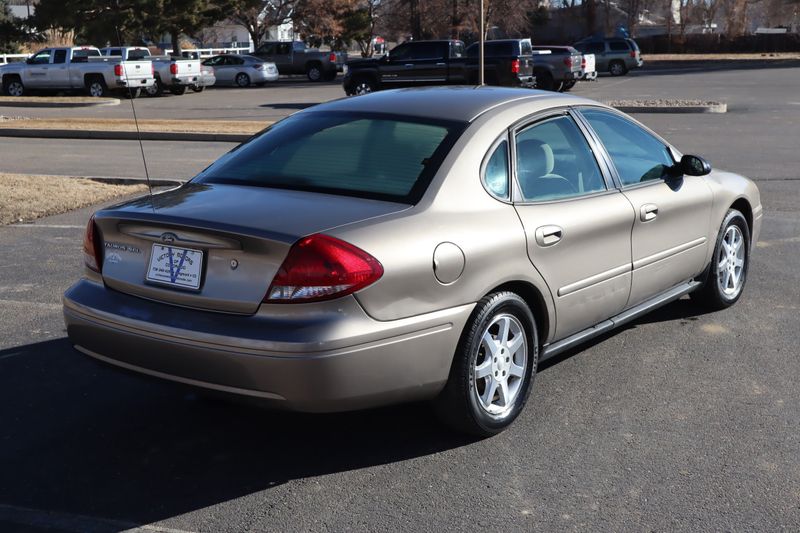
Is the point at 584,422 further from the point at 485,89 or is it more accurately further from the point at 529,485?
the point at 485,89

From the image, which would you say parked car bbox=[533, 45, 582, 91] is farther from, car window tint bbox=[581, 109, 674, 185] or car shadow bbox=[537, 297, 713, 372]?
car window tint bbox=[581, 109, 674, 185]

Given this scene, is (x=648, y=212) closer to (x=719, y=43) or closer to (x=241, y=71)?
(x=241, y=71)

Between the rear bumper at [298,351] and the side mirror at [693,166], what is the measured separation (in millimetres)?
2379

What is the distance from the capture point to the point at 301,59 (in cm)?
4916

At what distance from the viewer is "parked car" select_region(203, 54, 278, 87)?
42875 millimetres

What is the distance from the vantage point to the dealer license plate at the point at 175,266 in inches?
166

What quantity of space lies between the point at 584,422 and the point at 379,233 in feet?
4.93

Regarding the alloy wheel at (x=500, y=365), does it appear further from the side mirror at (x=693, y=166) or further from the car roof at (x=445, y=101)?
the side mirror at (x=693, y=166)

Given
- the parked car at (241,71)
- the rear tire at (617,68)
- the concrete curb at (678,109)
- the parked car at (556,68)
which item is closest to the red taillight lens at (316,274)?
the concrete curb at (678,109)

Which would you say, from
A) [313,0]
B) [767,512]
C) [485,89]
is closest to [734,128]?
[485,89]

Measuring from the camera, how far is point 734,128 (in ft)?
67.1

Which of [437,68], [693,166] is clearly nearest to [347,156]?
[693,166]

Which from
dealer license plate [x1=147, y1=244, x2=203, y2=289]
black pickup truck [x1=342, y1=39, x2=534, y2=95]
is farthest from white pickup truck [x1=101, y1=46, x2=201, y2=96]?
dealer license plate [x1=147, y1=244, x2=203, y2=289]

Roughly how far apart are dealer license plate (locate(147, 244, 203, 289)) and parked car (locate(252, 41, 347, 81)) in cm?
4444
